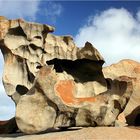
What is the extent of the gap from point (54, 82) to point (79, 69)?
3459 mm

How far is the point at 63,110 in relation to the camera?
1817 cm

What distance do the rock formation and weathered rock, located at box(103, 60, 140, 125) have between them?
3165mm

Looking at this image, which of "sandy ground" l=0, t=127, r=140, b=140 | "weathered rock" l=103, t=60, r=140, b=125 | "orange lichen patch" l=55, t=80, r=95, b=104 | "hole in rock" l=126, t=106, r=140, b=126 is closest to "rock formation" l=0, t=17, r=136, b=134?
"orange lichen patch" l=55, t=80, r=95, b=104

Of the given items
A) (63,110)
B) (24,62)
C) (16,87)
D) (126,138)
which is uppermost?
(24,62)

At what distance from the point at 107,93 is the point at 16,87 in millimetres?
5164

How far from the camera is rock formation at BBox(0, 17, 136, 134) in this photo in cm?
1828

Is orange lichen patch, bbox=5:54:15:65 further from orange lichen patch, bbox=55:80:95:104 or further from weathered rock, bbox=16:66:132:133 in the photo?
orange lichen patch, bbox=55:80:95:104

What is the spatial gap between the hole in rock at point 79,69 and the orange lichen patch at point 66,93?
2010mm

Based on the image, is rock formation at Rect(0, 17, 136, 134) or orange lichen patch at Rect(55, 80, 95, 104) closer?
rock formation at Rect(0, 17, 136, 134)

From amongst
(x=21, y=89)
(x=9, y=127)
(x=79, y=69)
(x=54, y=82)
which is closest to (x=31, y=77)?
(x=21, y=89)

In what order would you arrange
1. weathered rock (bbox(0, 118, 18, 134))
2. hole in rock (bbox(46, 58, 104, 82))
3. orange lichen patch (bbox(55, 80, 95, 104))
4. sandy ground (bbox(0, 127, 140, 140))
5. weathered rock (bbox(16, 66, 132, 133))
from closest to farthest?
1. sandy ground (bbox(0, 127, 140, 140))
2. weathered rock (bbox(16, 66, 132, 133))
3. orange lichen patch (bbox(55, 80, 95, 104))
4. hole in rock (bbox(46, 58, 104, 82))
5. weathered rock (bbox(0, 118, 18, 134))

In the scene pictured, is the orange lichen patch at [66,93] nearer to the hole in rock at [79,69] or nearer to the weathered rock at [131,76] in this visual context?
the hole in rock at [79,69]

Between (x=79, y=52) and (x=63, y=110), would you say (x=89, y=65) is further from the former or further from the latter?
(x=63, y=110)

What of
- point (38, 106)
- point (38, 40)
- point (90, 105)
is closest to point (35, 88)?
point (38, 106)
